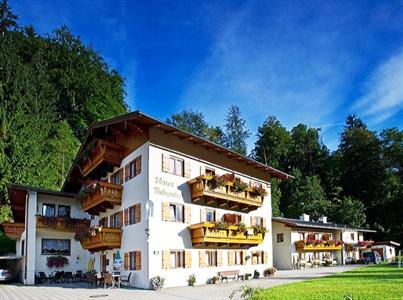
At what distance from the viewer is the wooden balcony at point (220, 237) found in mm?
24734

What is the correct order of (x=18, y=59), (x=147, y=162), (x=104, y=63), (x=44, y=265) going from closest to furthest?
(x=147, y=162)
(x=44, y=265)
(x=18, y=59)
(x=104, y=63)

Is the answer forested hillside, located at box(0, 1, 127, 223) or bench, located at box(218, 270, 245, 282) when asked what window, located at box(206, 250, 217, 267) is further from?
forested hillside, located at box(0, 1, 127, 223)

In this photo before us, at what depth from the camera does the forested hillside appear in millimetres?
40312

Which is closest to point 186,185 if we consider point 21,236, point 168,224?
point 168,224

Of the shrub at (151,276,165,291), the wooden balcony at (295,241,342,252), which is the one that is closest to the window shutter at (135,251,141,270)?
the shrub at (151,276,165,291)

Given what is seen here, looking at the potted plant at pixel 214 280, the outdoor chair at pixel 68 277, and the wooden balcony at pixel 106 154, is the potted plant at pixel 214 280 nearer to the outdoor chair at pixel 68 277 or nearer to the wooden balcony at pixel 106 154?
the wooden balcony at pixel 106 154

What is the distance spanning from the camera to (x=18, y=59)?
146 feet

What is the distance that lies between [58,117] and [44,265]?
83.0 ft

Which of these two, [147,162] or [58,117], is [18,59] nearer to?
[58,117]

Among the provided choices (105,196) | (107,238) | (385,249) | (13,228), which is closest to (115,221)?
(107,238)

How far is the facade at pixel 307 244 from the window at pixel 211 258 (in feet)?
51.8

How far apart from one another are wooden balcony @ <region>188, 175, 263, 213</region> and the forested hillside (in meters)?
20.3

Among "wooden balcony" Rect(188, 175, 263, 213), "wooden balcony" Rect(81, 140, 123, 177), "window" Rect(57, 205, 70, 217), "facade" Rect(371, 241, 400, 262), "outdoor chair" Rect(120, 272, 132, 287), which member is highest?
"wooden balcony" Rect(81, 140, 123, 177)

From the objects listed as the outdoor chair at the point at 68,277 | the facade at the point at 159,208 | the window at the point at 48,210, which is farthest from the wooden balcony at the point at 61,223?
the outdoor chair at the point at 68,277
